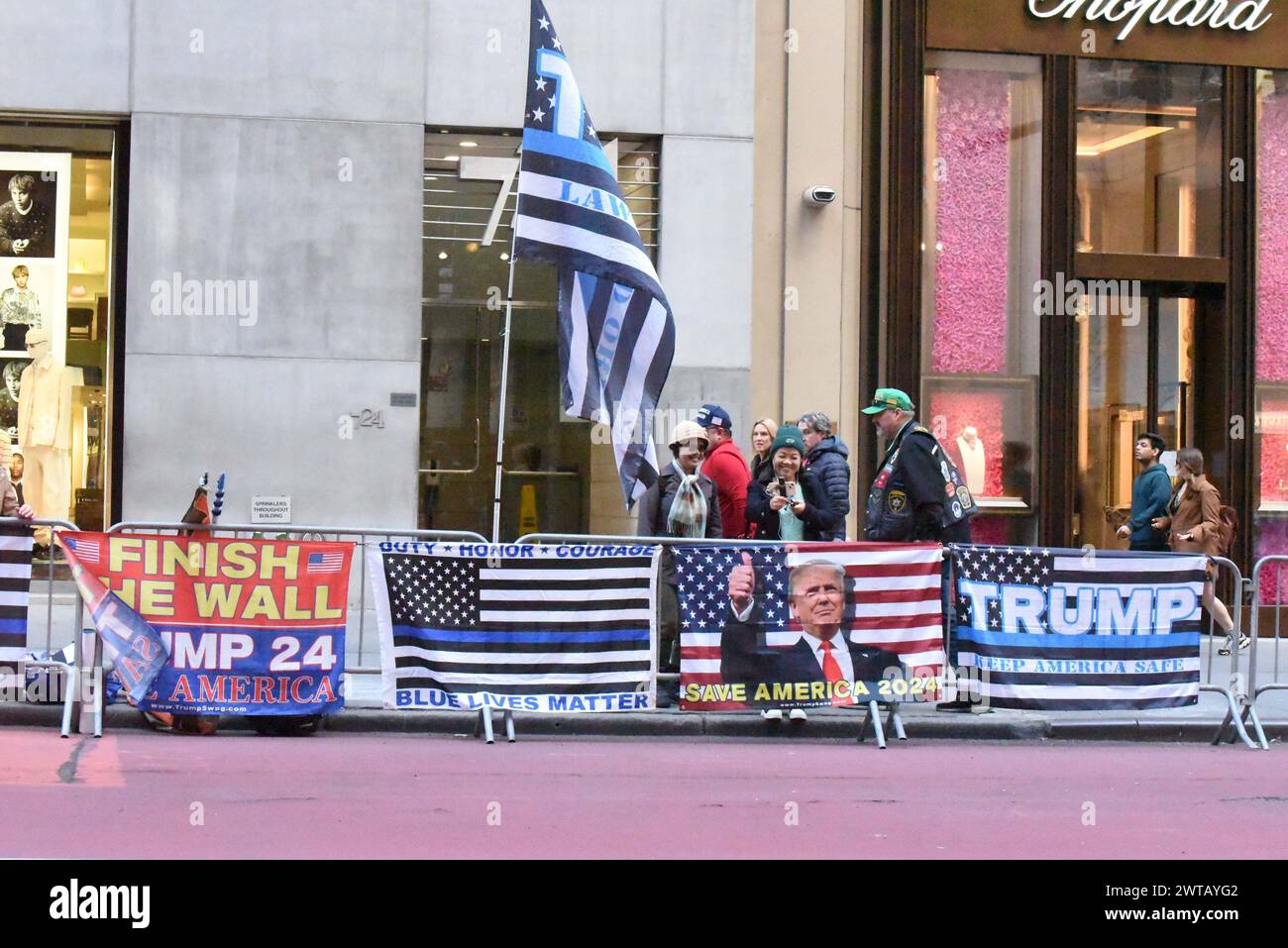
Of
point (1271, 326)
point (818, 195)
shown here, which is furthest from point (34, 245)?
point (1271, 326)

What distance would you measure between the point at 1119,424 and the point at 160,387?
940 cm

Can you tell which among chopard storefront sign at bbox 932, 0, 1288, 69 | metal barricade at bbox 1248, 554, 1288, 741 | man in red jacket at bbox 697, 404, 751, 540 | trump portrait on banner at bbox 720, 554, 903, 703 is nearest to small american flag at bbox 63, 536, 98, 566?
trump portrait on banner at bbox 720, 554, 903, 703

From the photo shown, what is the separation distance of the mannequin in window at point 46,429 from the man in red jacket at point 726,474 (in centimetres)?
670

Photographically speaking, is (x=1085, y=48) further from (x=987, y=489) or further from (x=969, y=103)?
(x=987, y=489)

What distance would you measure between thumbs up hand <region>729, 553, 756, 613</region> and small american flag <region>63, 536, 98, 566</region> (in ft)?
12.4

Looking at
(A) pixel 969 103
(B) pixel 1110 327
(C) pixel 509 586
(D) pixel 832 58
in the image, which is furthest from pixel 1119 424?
(C) pixel 509 586

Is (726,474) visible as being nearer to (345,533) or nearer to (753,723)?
(753,723)

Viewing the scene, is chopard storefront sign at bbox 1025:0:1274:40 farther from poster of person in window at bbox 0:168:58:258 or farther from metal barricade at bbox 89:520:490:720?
poster of person in window at bbox 0:168:58:258

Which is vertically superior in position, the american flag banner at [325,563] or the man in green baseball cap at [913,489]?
the man in green baseball cap at [913,489]

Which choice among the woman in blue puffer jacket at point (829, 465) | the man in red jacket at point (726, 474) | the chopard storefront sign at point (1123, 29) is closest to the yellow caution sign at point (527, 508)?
the man in red jacket at point (726, 474)

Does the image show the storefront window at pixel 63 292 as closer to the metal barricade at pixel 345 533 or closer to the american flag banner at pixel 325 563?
the metal barricade at pixel 345 533

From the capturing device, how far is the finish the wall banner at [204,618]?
9781 mm

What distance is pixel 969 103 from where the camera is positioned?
657 inches

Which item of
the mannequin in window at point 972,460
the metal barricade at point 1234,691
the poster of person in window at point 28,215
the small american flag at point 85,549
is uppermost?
the poster of person in window at point 28,215
